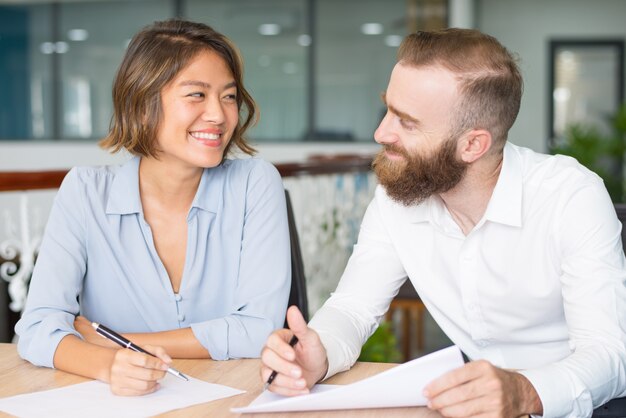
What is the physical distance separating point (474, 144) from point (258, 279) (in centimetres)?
53

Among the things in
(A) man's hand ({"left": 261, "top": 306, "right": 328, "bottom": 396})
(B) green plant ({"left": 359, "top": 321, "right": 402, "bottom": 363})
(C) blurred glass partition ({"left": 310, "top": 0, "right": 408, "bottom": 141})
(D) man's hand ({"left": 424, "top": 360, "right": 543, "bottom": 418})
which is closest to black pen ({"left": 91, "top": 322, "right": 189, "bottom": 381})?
(A) man's hand ({"left": 261, "top": 306, "right": 328, "bottom": 396})

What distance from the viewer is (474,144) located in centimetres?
156

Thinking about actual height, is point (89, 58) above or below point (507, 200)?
above

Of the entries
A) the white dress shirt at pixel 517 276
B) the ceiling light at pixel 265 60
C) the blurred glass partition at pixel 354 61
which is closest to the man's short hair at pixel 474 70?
the white dress shirt at pixel 517 276

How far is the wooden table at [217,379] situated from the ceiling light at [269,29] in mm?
7112

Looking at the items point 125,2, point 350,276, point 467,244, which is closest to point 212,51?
point 350,276

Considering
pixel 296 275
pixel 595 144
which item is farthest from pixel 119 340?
pixel 595 144

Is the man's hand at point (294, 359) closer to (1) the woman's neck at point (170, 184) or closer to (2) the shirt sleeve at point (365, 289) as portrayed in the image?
(2) the shirt sleeve at point (365, 289)

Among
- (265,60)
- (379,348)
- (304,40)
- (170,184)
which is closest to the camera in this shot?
(170,184)

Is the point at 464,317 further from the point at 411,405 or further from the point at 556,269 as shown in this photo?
the point at 411,405

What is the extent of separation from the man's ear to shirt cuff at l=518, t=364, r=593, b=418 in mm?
459

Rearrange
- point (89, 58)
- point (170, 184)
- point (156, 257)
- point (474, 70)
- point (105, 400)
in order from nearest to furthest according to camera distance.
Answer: point (105, 400)
point (474, 70)
point (156, 257)
point (170, 184)
point (89, 58)

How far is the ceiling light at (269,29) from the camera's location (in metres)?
8.29

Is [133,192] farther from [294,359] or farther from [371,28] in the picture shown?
[371,28]
